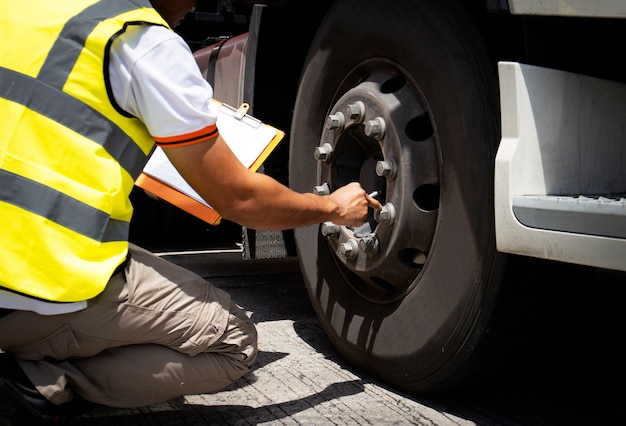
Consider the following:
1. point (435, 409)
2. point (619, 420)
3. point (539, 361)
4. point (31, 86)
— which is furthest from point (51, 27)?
point (619, 420)

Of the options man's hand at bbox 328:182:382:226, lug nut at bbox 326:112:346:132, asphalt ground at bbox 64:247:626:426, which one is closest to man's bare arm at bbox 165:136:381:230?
man's hand at bbox 328:182:382:226

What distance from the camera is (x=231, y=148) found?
253 centimetres

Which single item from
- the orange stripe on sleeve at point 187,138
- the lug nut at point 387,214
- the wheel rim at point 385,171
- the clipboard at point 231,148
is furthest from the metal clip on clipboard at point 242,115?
the orange stripe on sleeve at point 187,138

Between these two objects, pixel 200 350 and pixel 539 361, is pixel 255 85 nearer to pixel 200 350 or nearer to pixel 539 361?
pixel 200 350

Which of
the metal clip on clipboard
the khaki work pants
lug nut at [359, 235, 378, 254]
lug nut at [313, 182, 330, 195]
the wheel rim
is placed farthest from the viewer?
the metal clip on clipboard

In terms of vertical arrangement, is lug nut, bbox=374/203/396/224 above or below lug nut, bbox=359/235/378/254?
above

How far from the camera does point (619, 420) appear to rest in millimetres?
2068

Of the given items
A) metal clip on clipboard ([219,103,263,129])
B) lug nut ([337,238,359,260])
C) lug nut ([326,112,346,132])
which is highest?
lug nut ([326,112,346,132])

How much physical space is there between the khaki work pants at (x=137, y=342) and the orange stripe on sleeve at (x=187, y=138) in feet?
1.31

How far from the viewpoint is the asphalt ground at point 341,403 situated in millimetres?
2072

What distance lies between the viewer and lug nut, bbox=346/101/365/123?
2189 millimetres

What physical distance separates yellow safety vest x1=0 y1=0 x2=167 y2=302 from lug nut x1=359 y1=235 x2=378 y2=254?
74 cm

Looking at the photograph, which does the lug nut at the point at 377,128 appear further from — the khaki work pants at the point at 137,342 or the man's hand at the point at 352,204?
the khaki work pants at the point at 137,342

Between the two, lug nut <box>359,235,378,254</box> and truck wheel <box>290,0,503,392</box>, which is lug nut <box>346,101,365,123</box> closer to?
truck wheel <box>290,0,503,392</box>
